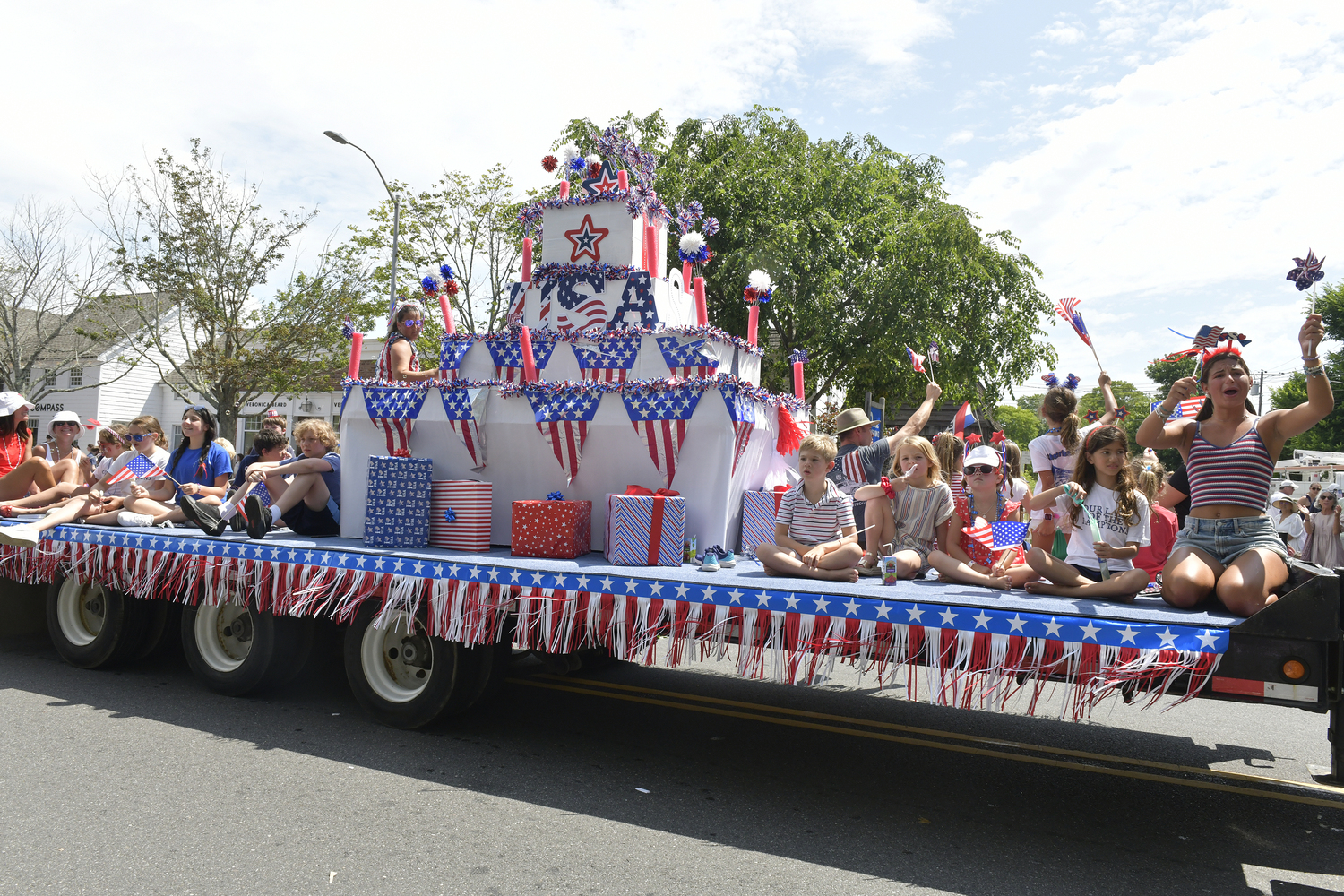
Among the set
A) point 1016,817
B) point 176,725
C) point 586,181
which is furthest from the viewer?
point 586,181

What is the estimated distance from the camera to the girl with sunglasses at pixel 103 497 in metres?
6.47

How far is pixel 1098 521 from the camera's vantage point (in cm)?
445

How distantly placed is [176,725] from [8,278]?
927 inches

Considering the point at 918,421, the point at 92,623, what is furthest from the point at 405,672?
the point at 918,421

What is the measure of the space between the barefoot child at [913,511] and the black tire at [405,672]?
2.39m

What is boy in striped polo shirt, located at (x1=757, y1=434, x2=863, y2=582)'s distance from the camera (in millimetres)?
4750

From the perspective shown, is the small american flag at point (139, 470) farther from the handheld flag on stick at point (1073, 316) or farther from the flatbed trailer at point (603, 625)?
the handheld flag on stick at point (1073, 316)

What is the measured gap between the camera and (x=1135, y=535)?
174 inches

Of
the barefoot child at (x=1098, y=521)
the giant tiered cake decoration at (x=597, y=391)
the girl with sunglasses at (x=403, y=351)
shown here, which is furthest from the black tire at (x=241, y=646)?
the barefoot child at (x=1098, y=521)

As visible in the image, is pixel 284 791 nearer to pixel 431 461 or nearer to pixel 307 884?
pixel 307 884

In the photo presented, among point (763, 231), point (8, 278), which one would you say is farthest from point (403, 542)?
point (8, 278)

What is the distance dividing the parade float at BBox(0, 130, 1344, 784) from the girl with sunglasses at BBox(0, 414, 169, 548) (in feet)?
0.62

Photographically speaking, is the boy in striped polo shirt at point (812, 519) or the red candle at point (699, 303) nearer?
the boy in striped polo shirt at point (812, 519)

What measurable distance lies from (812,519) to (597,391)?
5.71ft
